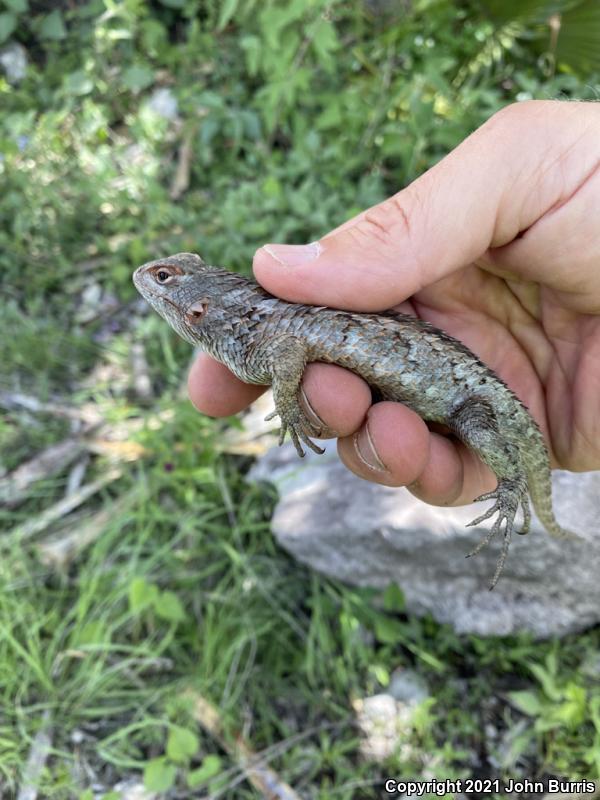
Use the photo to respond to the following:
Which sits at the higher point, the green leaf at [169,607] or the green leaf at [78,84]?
the green leaf at [78,84]

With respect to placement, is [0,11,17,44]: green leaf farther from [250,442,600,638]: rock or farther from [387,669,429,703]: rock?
[387,669,429,703]: rock

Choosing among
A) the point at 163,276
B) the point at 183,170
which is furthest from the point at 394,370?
the point at 183,170

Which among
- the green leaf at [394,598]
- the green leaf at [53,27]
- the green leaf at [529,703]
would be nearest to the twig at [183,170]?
the green leaf at [53,27]

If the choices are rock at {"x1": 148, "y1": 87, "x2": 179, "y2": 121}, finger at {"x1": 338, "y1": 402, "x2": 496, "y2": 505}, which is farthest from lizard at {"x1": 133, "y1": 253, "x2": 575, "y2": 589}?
rock at {"x1": 148, "y1": 87, "x2": 179, "y2": 121}

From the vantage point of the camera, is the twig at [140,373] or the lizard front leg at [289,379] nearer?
the lizard front leg at [289,379]

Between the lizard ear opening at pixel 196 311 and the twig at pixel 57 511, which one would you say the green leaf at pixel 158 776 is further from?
the lizard ear opening at pixel 196 311

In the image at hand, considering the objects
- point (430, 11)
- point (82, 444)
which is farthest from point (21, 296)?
point (430, 11)
